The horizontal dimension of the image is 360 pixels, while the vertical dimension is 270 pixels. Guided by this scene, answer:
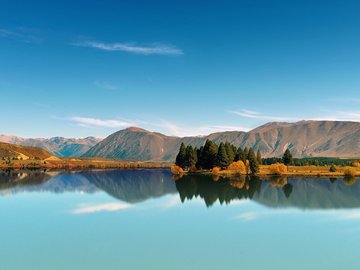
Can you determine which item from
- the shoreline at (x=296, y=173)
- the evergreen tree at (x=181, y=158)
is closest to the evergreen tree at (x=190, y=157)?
the evergreen tree at (x=181, y=158)

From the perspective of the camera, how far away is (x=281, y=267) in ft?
87.4

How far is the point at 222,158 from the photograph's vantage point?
129 meters

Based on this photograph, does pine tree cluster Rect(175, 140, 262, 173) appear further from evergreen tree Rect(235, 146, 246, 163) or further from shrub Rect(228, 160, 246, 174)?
shrub Rect(228, 160, 246, 174)

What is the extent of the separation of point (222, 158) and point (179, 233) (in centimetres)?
9253

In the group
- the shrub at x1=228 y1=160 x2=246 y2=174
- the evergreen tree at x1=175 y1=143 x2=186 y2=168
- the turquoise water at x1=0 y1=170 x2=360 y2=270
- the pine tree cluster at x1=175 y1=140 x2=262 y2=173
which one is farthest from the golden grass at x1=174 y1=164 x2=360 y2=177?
the turquoise water at x1=0 y1=170 x2=360 y2=270

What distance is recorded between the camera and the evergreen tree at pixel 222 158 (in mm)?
128375

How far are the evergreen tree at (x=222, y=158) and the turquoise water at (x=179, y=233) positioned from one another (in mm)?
60587

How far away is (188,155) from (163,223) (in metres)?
96.6

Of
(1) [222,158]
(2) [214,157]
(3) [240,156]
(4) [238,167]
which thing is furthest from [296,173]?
(2) [214,157]

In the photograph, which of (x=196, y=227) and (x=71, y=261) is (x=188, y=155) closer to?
(x=196, y=227)

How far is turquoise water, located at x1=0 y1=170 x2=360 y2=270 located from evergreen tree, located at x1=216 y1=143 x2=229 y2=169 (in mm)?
60587

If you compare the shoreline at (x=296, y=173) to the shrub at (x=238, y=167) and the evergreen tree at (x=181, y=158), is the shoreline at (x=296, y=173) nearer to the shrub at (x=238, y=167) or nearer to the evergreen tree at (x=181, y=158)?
the shrub at (x=238, y=167)

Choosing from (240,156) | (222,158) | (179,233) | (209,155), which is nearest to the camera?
(179,233)

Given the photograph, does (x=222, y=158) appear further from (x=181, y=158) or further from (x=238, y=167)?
(x=181, y=158)
